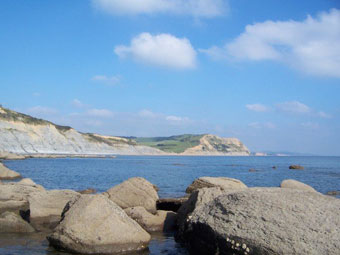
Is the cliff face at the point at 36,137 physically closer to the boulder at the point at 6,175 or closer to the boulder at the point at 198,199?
the boulder at the point at 6,175

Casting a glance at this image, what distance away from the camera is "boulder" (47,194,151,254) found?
11.3m

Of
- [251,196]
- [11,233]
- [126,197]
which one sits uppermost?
[251,196]

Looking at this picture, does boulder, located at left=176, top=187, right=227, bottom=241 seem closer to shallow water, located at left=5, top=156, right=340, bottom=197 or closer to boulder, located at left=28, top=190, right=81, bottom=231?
boulder, located at left=28, top=190, right=81, bottom=231

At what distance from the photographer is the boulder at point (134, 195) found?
1702 centimetres

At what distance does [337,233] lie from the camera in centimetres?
852

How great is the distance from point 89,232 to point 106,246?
678 millimetres

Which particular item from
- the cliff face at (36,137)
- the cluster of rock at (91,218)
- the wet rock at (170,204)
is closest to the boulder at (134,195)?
the cluster of rock at (91,218)

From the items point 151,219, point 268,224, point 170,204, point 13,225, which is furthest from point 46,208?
point 268,224

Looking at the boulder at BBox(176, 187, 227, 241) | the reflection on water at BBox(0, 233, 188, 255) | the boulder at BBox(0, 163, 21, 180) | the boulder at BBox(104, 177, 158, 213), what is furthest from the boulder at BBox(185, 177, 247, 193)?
the boulder at BBox(0, 163, 21, 180)

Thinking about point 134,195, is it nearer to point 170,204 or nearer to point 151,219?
point 170,204

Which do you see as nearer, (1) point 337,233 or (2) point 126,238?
(1) point 337,233

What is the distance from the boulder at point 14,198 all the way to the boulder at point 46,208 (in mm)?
→ 1761

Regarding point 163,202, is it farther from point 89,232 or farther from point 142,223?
point 89,232

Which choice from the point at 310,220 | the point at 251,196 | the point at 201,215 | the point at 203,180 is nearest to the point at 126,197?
the point at 203,180
